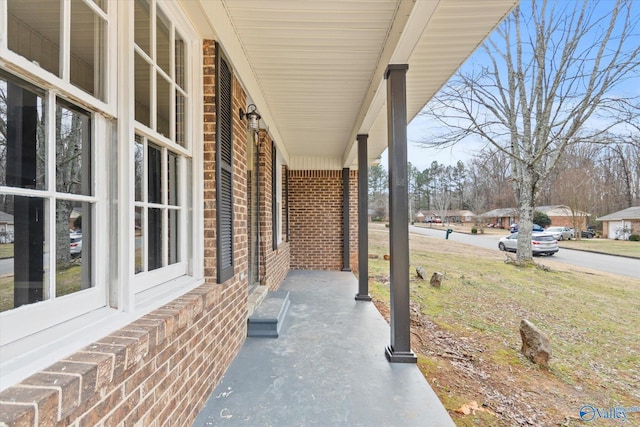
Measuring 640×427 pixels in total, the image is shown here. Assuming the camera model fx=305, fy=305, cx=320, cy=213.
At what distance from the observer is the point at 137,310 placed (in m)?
1.50

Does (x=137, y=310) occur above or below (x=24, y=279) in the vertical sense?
below

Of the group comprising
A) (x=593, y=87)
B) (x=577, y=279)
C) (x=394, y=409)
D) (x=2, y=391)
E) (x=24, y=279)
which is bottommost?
(x=577, y=279)

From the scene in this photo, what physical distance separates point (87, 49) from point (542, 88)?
1452cm

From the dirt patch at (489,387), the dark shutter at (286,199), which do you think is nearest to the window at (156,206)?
the dirt patch at (489,387)

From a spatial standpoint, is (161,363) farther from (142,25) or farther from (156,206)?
(142,25)

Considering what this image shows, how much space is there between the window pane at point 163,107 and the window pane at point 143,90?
0.12 m

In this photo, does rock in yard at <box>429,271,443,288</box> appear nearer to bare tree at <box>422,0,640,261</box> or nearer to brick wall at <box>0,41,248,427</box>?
bare tree at <box>422,0,640,261</box>

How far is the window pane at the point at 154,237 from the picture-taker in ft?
5.84

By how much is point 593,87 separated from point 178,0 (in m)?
12.6

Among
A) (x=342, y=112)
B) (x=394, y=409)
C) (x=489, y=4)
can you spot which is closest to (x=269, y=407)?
(x=394, y=409)

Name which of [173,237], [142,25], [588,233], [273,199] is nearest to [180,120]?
[142,25]

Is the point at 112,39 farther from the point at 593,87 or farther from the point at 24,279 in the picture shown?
the point at 593,87

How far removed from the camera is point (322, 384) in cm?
247

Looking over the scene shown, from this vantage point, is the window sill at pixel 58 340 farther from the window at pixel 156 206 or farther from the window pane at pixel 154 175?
the window pane at pixel 154 175
